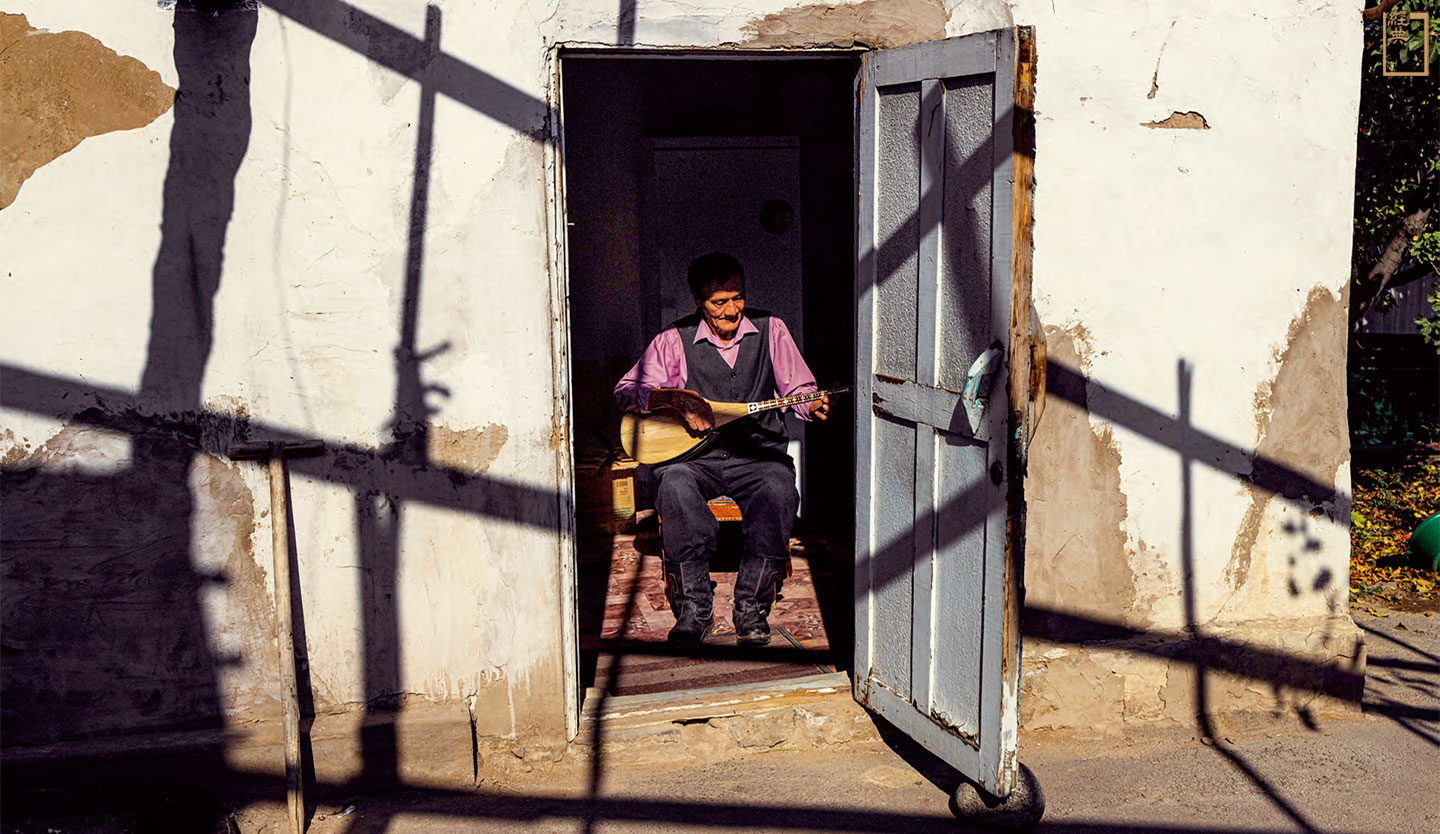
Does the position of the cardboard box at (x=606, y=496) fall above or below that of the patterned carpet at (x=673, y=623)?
above

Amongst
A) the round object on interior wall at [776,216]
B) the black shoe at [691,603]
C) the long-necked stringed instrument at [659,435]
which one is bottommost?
the black shoe at [691,603]

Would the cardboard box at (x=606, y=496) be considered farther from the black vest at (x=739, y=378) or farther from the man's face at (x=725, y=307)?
the man's face at (x=725, y=307)

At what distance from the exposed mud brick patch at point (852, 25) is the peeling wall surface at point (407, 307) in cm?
1

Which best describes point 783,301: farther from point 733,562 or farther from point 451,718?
point 451,718

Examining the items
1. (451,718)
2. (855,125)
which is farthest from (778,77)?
(451,718)

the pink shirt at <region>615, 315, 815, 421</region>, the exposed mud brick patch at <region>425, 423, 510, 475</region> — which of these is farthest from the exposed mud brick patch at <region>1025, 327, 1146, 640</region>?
the exposed mud brick patch at <region>425, 423, 510, 475</region>

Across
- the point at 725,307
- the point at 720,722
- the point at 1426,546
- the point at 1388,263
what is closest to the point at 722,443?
the point at 725,307

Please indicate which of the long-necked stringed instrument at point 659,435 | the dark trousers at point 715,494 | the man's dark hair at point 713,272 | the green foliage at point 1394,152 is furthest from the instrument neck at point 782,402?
the green foliage at point 1394,152

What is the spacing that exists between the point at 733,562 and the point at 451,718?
1.88m

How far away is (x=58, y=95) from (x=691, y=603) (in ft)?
9.36

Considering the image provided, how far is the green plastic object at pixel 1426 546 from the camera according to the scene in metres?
6.30

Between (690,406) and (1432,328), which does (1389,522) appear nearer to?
(1432,328)

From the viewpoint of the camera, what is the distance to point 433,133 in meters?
3.62

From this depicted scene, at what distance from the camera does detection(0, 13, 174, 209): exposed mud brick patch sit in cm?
339
